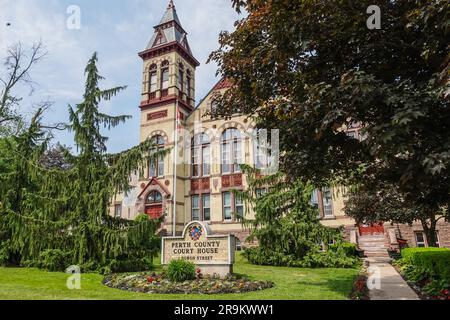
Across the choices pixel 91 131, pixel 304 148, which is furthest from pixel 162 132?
pixel 304 148

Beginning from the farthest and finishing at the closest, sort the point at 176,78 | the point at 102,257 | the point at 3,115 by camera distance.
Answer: the point at 176,78 < the point at 3,115 < the point at 102,257

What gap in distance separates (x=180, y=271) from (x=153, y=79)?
24.9m

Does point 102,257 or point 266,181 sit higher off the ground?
point 266,181

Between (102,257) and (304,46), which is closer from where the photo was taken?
(304,46)

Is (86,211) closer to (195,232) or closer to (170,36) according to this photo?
(195,232)

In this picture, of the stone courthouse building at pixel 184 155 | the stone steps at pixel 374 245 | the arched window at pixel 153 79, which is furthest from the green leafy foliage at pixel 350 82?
the arched window at pixel 153 79

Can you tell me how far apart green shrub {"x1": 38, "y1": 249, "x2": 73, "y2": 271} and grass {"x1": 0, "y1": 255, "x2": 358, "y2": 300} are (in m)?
0.61

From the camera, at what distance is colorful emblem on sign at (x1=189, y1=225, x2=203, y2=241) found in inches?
480

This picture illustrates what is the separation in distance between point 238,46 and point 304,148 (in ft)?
9.64

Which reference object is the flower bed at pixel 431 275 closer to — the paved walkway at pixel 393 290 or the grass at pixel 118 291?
the paved walkway at pixel 393 290

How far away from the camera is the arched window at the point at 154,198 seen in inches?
1136

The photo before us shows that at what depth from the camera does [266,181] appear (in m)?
18.0

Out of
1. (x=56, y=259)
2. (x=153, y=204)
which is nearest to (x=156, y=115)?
(x=153, y=204)
